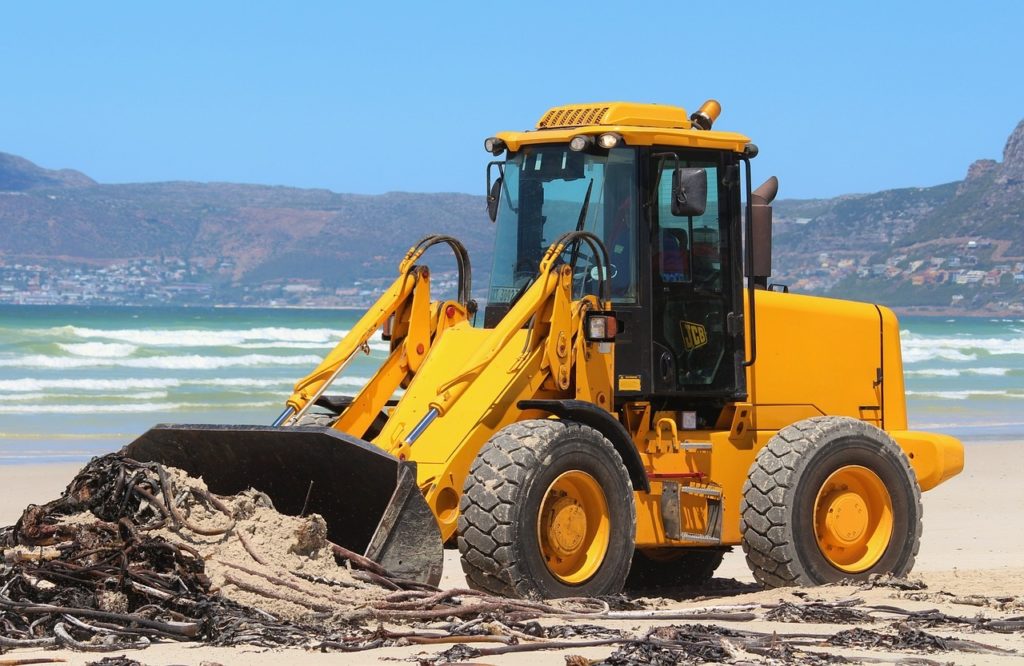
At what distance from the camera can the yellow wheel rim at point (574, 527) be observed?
8875 millimetres

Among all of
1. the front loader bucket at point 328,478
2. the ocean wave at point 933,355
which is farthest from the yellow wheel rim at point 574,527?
the ocean wave at point 933,355

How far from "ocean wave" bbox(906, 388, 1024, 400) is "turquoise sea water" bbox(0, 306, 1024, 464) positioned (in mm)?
43

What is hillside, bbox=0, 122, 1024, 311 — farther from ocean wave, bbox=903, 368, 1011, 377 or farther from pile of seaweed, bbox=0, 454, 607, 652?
pile of seaweed, bbox=0, 454, 607, 652

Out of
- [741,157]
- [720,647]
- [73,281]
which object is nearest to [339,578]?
[720,647]

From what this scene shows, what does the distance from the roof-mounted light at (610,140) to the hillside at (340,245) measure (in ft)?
367

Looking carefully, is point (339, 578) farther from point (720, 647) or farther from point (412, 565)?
point (720, 647)

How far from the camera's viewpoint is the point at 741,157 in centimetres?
1045

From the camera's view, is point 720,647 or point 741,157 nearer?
point 720,647

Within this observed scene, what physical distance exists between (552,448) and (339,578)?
1320 millimetres

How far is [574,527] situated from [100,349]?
126ft

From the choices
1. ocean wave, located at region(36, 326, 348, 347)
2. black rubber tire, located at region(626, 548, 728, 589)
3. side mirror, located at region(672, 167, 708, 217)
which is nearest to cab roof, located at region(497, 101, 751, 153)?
side mirror, located at region(672, 167, 708, 217)

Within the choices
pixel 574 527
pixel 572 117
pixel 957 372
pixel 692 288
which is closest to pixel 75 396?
pixel 957 372

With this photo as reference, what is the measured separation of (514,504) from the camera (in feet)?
27.9

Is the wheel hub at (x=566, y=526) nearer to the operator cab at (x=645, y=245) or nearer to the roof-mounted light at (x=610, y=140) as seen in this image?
the operator cab at (x=645, y=245)
